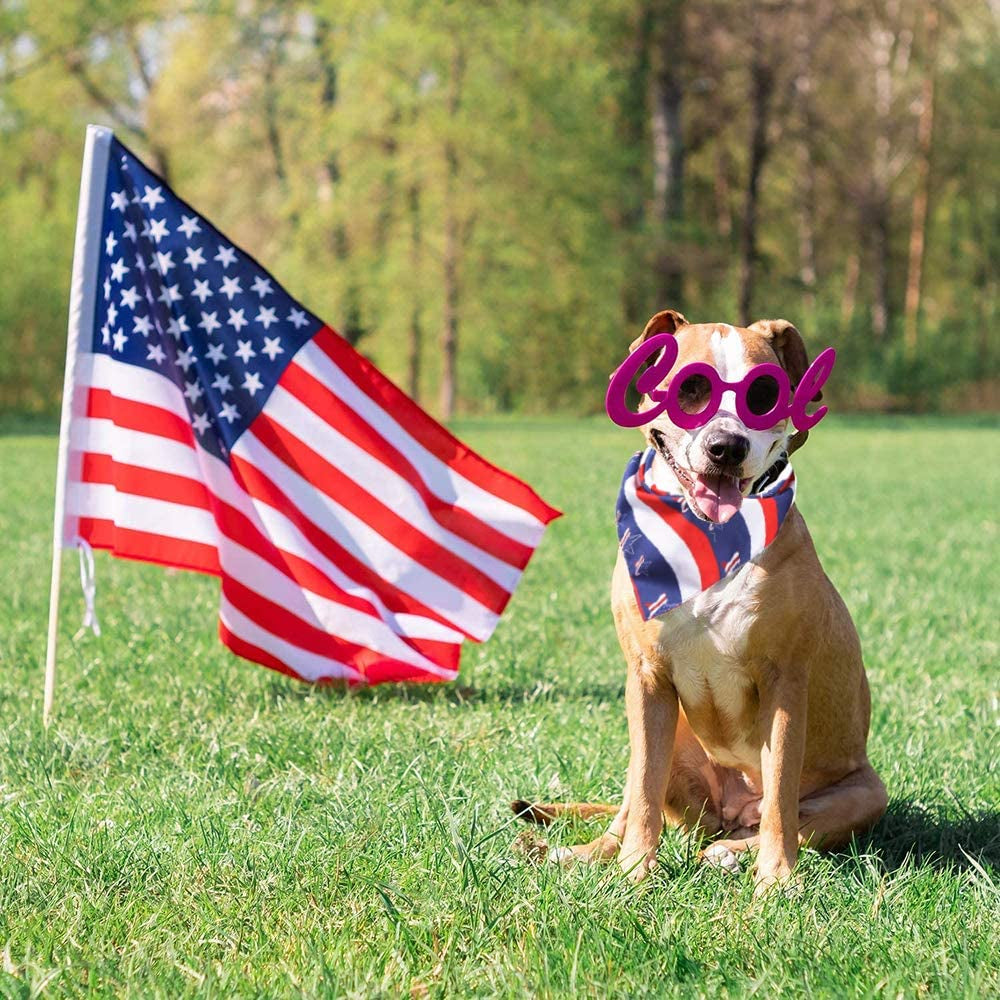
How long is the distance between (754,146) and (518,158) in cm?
575

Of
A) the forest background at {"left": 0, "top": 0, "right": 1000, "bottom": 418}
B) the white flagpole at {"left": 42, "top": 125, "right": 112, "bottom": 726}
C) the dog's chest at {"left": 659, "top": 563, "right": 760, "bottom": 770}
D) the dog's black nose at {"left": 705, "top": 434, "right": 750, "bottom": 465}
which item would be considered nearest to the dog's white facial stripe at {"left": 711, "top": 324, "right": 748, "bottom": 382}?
the dog's black nose at {"left": 705, "top": 434, "right": 750, "bottom": 465}

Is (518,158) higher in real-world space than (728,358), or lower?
higher

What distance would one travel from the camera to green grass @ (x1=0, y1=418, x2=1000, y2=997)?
270 cm

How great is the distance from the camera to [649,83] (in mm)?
36125

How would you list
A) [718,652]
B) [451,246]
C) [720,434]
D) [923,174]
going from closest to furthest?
[720,434] → [718,652] → [451,246] → [923,174]

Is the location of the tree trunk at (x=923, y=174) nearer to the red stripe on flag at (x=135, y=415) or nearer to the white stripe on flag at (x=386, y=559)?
the white stripe on flag at (x=386, y=559)

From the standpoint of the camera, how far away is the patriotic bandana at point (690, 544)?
3154mm

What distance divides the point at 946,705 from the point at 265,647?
272 cm

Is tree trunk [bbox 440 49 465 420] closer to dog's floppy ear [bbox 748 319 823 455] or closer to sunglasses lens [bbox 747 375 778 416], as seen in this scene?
dog's floppy ear [bbox 748 319 823 455]

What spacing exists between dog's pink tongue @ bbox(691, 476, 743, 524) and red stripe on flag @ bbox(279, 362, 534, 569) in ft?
6.59

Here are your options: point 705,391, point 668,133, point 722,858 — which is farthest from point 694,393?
point 668,133

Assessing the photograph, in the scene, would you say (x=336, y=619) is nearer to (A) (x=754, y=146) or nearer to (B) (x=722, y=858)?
(B) (x=722, y=858)

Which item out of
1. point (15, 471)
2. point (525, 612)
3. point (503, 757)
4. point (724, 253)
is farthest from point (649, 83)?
point (503, 757)

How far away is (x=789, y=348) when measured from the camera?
325cm
